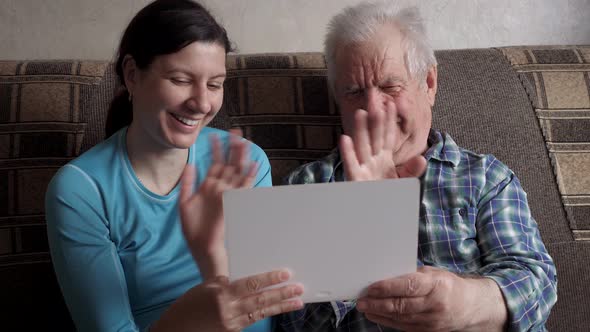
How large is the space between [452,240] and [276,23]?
0.97 m

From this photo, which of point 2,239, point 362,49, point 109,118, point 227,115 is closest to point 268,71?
point 227,115

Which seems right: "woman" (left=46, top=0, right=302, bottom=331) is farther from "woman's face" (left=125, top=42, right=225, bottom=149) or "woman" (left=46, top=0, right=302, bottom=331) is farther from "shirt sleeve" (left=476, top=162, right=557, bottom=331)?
"shirt sleeve" (left=476, top=162, right=557, bottom=331)

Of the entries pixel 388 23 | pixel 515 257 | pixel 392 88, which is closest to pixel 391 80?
pixel 392 88

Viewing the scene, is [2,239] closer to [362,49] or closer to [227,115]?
[227,115]

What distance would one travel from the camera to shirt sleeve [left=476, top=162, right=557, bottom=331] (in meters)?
1.20

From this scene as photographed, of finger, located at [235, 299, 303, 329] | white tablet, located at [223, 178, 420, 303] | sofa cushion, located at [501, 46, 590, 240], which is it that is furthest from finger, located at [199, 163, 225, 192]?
sofa cushion, located at [501, 46, 590, 240]

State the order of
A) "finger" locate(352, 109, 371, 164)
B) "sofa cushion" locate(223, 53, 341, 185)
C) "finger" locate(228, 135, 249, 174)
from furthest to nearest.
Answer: "sofa cushion" locate(223, 53, 341, 185) → "finger" locate(352, 109, 371, 164) → "finger" locate(228, 135, 249, 174)

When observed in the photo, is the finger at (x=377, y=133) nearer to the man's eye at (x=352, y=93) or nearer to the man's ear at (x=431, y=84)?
the man's eye at (x=352, y=93)

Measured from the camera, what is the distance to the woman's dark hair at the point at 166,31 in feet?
3.85

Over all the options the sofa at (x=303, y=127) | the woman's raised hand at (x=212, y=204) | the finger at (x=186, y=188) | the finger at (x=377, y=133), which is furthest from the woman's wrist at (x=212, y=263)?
the sofa at (x=303, y=127)

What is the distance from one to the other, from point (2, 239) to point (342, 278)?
0.91 m

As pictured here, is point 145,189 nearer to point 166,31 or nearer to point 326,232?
point 166,31

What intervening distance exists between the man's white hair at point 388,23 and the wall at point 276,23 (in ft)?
1.63

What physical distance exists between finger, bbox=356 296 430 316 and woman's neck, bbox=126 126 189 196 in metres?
0.50
